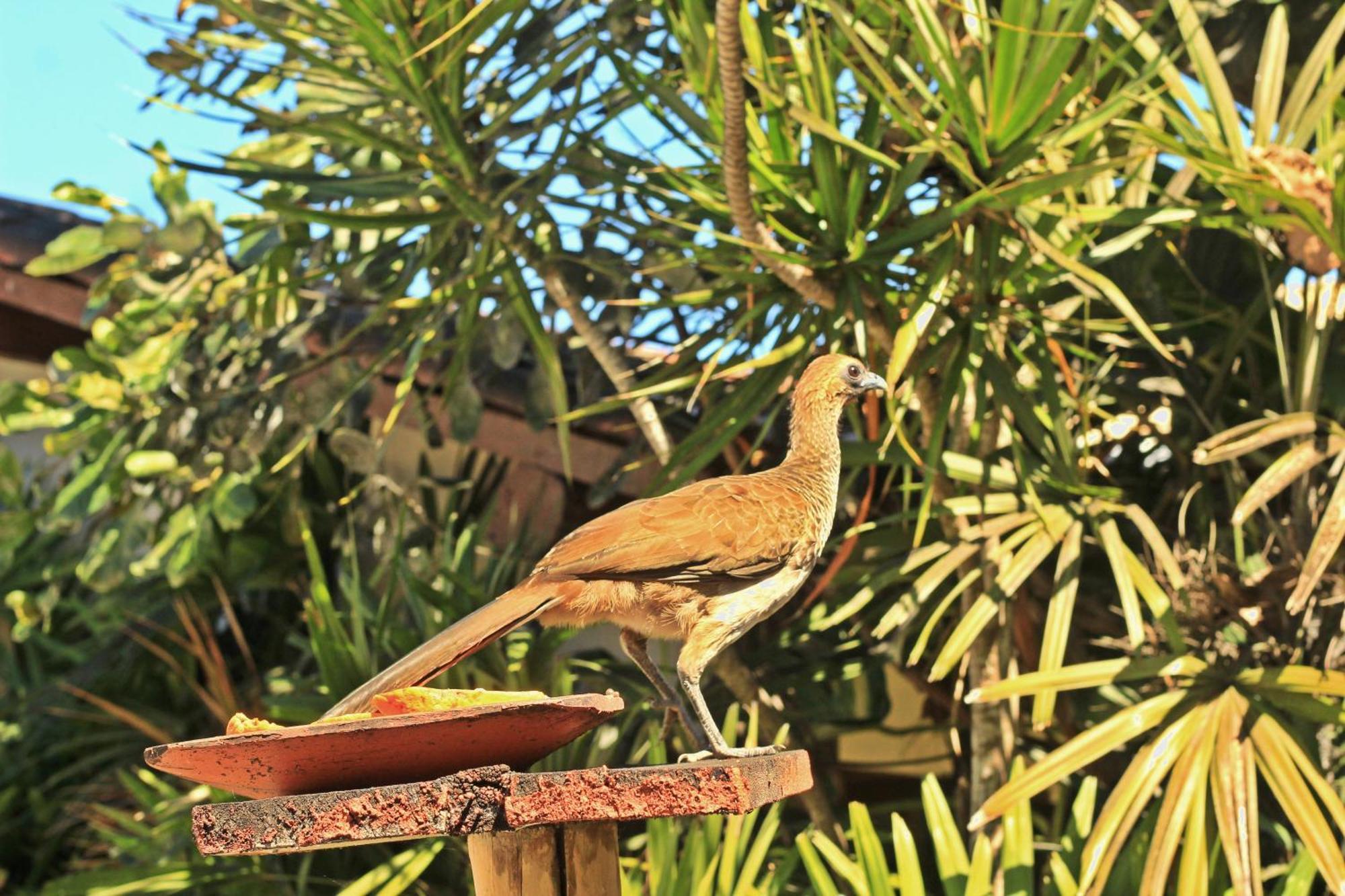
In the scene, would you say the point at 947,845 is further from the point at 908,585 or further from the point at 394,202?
the point at 394,202

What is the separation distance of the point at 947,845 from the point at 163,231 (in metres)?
3.01

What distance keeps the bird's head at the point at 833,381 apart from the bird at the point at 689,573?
0.51 ft

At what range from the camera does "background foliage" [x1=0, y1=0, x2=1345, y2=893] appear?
2.90 metres

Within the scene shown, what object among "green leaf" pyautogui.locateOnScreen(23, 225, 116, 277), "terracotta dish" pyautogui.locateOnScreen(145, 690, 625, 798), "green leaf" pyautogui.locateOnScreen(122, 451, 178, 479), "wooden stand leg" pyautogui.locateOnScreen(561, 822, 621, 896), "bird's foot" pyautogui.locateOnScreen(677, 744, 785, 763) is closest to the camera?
"terracotta dish" pyautogui.locateOnScreen(145, 690, 625, 798)

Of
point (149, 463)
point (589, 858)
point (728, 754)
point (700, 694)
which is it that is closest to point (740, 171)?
point (700, 694)

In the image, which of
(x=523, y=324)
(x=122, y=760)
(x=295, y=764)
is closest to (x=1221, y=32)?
(x=523, y=324)

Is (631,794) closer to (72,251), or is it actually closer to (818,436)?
(818,436)

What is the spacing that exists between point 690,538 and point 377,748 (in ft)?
2.04

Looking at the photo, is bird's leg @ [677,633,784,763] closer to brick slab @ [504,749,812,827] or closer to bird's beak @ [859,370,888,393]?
brick slab @ [504,749,812,827]

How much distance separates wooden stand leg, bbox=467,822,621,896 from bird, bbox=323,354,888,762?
0.23 meters

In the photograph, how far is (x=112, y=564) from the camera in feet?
14.6

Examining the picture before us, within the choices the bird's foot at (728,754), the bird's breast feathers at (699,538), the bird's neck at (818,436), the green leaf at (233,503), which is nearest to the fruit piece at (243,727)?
the bird's breast feathers at (699,538)

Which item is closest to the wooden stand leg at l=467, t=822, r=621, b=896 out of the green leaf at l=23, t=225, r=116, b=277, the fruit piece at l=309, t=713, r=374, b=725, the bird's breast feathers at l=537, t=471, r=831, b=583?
the fruit piece at l=309, t=713, r=374, b=725

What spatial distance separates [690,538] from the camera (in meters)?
1.90
